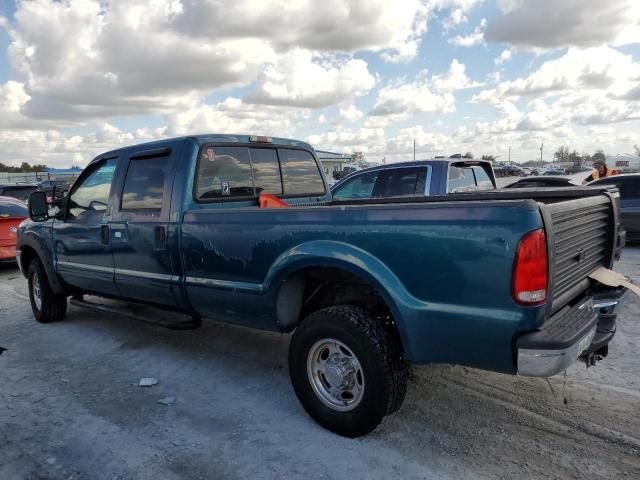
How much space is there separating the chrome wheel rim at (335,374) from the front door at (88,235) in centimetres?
247

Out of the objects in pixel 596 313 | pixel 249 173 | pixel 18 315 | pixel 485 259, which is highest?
pixel 249 173

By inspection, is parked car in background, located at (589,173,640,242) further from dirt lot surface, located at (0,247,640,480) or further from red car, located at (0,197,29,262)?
red car, located at (0,197,29,262)

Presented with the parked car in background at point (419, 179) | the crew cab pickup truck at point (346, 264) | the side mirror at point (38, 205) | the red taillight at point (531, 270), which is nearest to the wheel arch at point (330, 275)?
the crew cab pickup truck at point (346, 264)

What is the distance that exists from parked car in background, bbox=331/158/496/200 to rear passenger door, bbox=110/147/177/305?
3341 millimetres

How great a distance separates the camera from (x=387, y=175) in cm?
748

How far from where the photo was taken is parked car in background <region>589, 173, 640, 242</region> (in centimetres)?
995

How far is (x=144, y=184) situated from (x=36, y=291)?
282 cm

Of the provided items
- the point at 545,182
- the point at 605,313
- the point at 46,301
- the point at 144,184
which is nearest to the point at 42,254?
the point at 46,301

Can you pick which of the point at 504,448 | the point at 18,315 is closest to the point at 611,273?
the point at 504,448

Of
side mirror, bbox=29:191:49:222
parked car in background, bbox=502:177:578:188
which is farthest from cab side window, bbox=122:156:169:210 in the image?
parked car in background, bbox=502:177:578:188

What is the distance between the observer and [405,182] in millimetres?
7234

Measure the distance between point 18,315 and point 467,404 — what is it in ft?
18.8

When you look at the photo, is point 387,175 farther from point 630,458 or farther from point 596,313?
point 630,458

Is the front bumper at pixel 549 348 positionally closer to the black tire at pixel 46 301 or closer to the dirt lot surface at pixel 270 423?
the dirt lot surface at pixel 270 423
